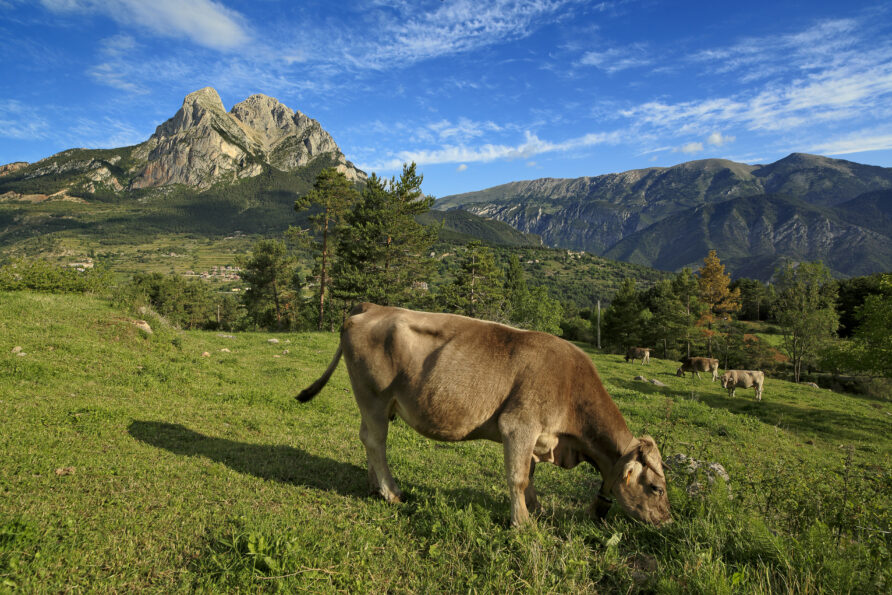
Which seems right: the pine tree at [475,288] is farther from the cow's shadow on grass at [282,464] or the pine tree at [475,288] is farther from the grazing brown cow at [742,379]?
the cow's shadow on grass at [282,464]

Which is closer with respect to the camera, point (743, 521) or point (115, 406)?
point (743, 521)

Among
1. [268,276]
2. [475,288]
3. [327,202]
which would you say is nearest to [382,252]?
[327,202]

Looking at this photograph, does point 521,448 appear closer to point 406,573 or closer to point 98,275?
point 406,573

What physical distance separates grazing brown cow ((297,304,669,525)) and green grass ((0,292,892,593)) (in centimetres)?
56

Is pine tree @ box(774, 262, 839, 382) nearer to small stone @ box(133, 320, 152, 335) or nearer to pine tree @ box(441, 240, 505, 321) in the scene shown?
pine tree @ box(441, 240, 505, 321)

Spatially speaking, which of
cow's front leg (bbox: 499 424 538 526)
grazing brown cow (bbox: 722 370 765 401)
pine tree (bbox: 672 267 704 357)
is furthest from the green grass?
pine tree (bbox: 672 267 704 357)

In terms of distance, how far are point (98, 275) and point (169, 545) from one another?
31.2 m

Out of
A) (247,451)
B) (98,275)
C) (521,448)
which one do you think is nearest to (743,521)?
(521,448)

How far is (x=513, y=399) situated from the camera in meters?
4.95

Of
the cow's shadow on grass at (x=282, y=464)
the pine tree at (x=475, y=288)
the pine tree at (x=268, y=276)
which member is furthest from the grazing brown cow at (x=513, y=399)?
the pine tree at (x=268, y=276)

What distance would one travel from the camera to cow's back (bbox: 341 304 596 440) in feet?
16.3

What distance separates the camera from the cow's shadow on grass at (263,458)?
241 inches

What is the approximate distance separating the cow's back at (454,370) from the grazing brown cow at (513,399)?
0.01m

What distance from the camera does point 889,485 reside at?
518 centimetres
